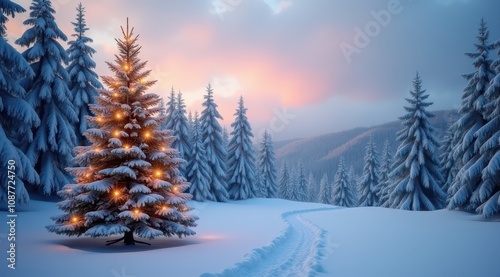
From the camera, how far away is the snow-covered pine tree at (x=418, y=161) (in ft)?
88.4

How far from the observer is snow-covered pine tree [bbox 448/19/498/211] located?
18266mm

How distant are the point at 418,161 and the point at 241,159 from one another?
69.9 feet

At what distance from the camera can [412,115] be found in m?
28.1

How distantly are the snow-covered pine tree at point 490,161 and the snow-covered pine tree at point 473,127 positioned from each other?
0.25 ft

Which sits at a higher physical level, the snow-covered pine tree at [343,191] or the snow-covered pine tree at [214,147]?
the snow-covered pine tree at [214,147]

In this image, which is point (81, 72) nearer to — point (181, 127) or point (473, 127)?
point (181, 127)

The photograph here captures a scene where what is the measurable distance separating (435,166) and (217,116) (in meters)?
24.9

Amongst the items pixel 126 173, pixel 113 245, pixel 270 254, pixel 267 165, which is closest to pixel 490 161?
pixel 270 254

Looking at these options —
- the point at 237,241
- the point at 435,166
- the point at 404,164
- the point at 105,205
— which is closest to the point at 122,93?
the point at 105,205

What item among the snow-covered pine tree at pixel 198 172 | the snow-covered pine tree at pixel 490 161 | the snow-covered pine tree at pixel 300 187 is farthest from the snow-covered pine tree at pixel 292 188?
the snow-covered pine tree at pixel 490 161

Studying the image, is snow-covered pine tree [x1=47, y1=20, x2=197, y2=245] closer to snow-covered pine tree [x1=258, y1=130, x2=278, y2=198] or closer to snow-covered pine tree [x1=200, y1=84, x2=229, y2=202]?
snow-covered pine tree [x1=200, y1=84, x2=229, y2=202]

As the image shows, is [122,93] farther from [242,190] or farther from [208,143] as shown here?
[242,190]

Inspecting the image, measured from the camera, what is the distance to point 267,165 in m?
50.3

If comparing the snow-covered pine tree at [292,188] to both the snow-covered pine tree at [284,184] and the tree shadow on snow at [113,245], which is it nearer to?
the snow-covered pine tree at [284,184]
